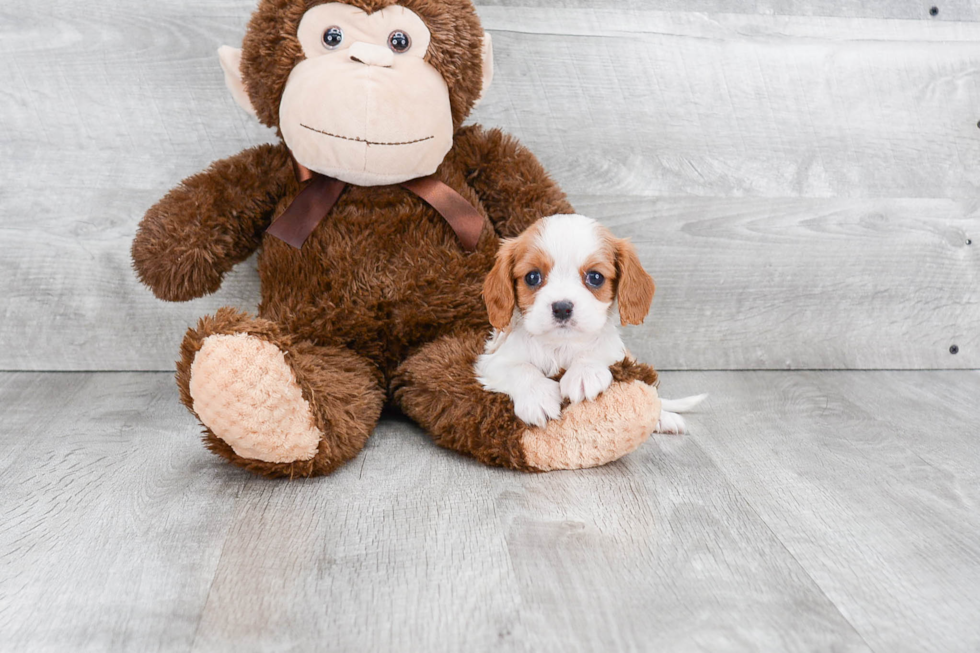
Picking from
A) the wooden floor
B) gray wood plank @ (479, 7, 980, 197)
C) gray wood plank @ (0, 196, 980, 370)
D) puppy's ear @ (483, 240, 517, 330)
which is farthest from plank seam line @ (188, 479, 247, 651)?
gray wood plank @ (479, 7, 980, 197)

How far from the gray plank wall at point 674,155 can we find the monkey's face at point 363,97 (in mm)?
393

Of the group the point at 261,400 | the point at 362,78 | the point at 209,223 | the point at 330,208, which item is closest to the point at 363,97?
the point at 362,78

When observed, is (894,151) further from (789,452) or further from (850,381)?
(789,452)

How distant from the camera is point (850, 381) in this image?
5.62 feet

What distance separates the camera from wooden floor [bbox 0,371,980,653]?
786 millimetres

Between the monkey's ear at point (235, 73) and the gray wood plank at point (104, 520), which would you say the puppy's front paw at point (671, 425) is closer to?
the gray wood plank at point (104, 520)

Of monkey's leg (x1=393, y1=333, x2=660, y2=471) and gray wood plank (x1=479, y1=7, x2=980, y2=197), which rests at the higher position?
gray wood plank (x1=479, y1=7, x2=980, y2=197)

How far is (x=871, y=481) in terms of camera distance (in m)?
1.17

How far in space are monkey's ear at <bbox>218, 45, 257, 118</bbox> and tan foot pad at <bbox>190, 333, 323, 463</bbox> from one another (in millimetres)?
447

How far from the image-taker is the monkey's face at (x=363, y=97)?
3.87ft

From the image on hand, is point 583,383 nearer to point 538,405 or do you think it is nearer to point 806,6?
point 538,405

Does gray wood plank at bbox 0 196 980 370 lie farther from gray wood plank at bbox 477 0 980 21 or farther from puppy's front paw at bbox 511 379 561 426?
puppy's front paw at bbox 511 379 561 426

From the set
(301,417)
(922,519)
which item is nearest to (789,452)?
(922,519)

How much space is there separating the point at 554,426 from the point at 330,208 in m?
0.51
